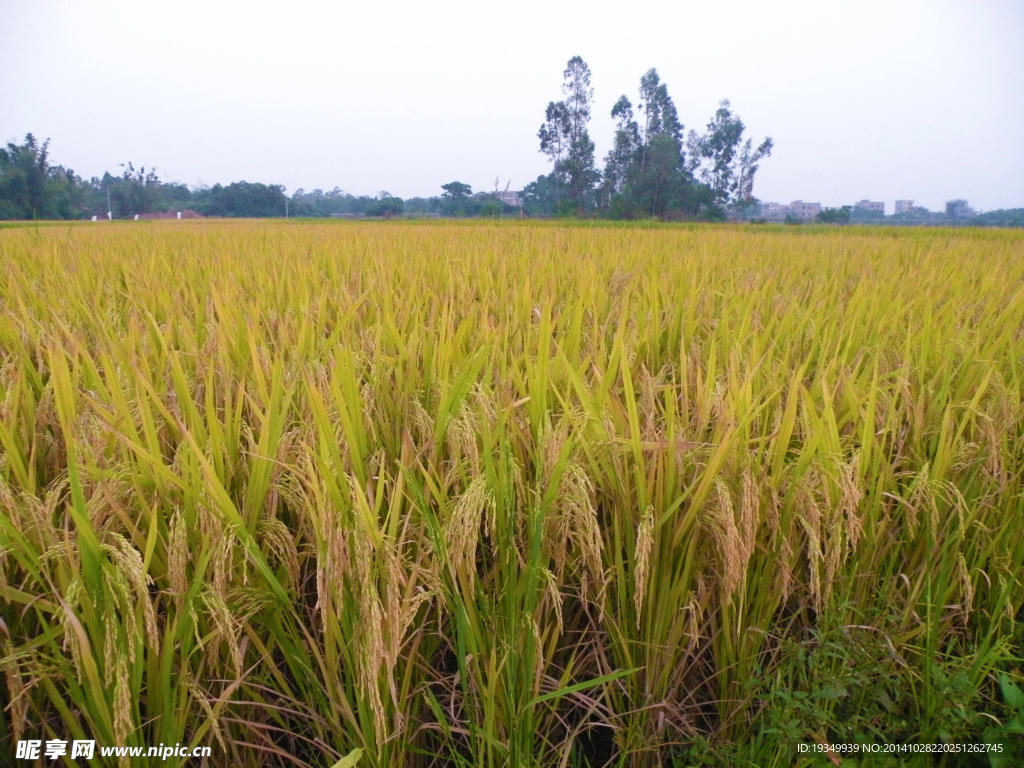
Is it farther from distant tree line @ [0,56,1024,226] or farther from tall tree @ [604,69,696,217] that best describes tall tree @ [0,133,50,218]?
tall tree @ [604,69,696,217]

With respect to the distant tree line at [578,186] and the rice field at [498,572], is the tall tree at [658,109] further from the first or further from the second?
the rice field at [498,572]

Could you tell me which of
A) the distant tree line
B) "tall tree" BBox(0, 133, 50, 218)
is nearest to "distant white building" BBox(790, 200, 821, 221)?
the distant tree line

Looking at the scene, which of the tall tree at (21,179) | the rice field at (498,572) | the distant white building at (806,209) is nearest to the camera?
the rice field at (498,572)

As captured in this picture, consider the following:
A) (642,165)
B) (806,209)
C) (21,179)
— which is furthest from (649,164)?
(21,179)

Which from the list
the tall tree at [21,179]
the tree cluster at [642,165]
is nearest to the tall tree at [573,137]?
the tree cluster at [642,165]

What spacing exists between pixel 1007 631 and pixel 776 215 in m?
59.5

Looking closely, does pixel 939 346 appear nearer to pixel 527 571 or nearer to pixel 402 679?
pixel 527 571

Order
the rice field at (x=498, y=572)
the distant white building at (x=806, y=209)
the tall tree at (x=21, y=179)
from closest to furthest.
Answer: the rice field at (x=498, y=572) < the tall tree at (x=21, y=179) < the distant white building at (x=806, y=209)

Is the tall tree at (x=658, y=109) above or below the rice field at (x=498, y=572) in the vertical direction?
above

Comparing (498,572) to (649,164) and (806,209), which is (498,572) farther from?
(806,209)

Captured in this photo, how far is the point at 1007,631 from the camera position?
1.11 metres

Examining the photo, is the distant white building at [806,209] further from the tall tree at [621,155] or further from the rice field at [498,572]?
the rice field at [498,572]

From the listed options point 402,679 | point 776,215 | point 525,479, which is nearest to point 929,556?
point 525,479

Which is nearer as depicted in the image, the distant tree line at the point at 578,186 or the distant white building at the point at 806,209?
the distant tree line at the point at 578,186
